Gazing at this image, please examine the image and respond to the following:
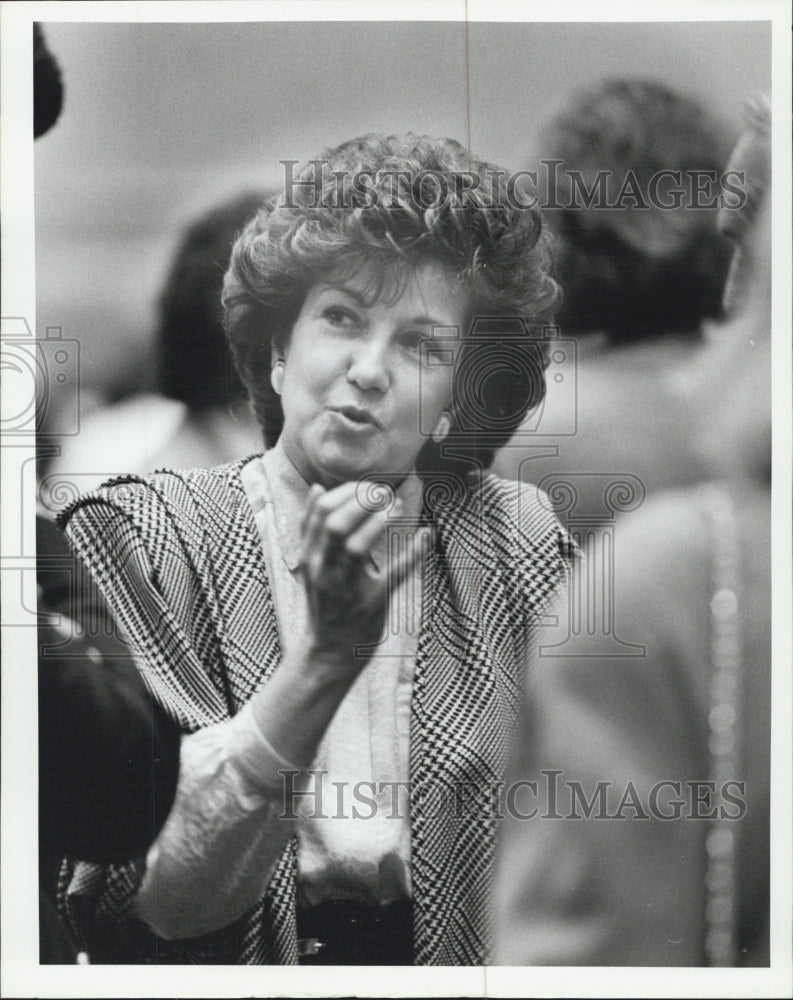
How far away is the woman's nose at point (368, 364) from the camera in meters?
2.86

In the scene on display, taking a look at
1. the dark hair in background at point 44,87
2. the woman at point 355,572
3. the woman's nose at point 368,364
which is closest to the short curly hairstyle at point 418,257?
the woman at point 355,572

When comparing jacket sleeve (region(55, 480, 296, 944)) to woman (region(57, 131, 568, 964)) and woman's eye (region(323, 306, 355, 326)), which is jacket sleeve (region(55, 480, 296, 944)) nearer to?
woman (region(57, 131, 568, 964))

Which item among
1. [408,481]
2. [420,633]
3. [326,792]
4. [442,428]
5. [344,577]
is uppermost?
[442,428]

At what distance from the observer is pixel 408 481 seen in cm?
290

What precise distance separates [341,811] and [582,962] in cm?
70

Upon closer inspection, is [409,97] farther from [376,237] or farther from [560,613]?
[560,613]

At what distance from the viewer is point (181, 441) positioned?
116 inches

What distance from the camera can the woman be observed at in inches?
113

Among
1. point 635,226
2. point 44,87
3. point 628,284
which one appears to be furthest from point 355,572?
point 44,87

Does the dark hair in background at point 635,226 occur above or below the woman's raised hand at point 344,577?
above

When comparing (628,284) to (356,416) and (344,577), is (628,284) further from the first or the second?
(344,577)

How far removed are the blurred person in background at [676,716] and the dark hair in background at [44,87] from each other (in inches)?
63.5

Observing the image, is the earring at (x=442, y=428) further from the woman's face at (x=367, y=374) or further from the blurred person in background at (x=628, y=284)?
the blurred person in background at (x=628, y=284)

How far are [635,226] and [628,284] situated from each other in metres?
0.14
